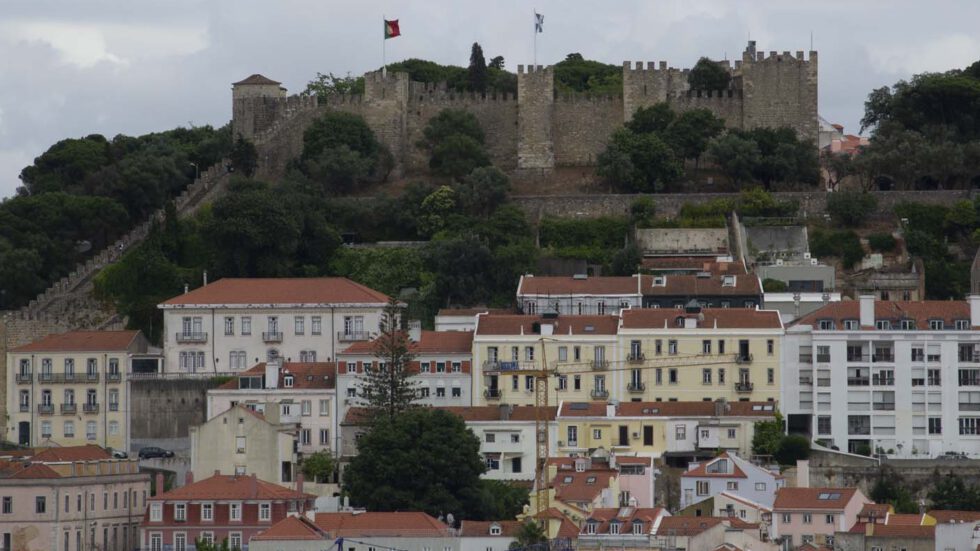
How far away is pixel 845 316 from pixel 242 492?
18203mm

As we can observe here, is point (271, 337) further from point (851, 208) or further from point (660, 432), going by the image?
point (851, 208)

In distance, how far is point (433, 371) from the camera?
3068 inches

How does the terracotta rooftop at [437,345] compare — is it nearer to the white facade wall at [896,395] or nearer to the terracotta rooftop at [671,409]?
the terracotta rooftop at [671,409]

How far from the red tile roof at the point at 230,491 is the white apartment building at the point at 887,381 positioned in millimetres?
14852

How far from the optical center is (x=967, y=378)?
248 ft

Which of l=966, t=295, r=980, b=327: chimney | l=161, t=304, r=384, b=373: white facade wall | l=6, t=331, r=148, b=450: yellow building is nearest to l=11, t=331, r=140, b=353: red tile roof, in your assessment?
l=6, t=331, r=148, b=450: yellow building

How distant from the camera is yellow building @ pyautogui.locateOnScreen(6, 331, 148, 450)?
79.8 metres

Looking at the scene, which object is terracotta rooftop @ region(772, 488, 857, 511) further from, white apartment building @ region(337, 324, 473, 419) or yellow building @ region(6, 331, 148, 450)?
yellow building @ region(6, 331, 148, 450)

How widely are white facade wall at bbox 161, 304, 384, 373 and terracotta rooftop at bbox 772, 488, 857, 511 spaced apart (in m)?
17.3

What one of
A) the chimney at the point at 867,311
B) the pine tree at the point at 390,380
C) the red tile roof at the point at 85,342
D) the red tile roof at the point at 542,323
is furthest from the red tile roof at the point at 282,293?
the chimney at the point at 867,311

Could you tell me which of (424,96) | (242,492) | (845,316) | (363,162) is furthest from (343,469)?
(424,96)

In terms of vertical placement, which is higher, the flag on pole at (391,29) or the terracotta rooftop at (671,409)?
the flag on pole at (391,29)

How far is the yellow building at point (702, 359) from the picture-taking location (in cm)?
7662

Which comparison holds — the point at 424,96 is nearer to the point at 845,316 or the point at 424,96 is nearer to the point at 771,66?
the point at 771,66
